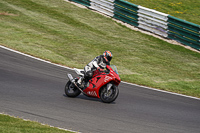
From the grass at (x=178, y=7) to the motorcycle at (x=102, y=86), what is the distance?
19005mm

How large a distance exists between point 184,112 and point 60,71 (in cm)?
617

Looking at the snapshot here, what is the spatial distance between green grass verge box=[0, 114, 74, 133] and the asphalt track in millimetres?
564

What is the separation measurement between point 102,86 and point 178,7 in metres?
22.6

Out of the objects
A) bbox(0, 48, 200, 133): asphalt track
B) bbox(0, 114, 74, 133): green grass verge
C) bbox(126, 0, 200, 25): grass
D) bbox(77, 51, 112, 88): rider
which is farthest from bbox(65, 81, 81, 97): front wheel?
bbox(126, 0, 200, 25): grass

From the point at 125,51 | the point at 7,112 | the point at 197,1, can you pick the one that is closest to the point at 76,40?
the point at 125,51

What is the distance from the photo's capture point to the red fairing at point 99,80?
1091cm

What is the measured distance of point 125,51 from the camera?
2009cm

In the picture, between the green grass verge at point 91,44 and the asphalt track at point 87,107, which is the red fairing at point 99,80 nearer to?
the asphalt track at point 87,107

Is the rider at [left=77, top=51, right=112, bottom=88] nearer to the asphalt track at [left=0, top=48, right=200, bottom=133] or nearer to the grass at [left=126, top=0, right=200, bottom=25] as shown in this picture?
the asphalt track at [left=0, top=48, right=200, bottom=133]

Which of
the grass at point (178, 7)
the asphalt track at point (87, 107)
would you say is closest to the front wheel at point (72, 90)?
the asphalt track at point (87, 107)

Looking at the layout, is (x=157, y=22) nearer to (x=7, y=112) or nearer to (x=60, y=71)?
(x=60, y=71)

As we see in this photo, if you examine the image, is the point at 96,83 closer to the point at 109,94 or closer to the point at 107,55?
the point at 109,94

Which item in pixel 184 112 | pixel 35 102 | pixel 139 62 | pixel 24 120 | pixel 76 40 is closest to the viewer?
pixel 24 120

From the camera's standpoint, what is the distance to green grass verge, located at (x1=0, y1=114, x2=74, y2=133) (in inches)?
291
